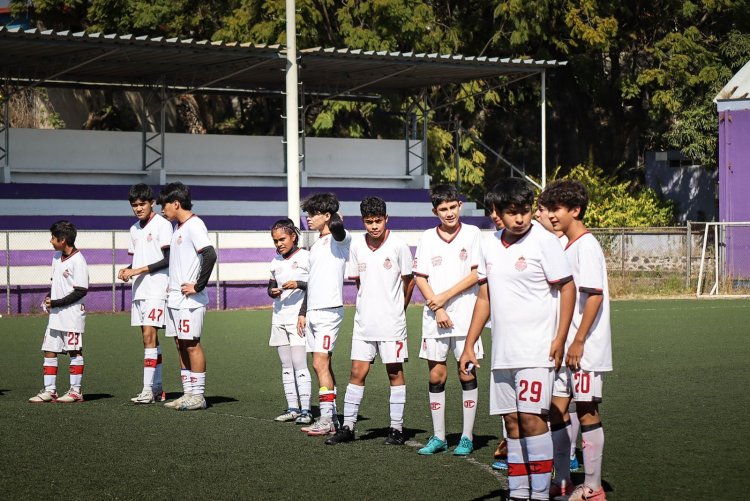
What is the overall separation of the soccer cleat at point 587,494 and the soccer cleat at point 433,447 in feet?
5.90

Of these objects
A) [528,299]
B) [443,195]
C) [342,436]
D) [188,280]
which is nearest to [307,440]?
[342,436]

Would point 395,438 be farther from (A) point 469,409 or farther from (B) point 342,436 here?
(A) point 469,409

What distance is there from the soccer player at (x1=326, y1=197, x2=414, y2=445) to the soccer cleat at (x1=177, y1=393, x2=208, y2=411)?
7.43 ft

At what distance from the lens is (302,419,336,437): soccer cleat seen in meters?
9.48

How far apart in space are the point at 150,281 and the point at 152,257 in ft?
0.79

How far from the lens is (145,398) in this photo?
1152 centimetres

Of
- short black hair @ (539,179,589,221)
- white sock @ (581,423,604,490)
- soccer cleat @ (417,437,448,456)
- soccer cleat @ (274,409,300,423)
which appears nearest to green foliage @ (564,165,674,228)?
soccer cleat @ (274,409,300,423)

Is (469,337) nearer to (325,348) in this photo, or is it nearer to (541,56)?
(325,348)

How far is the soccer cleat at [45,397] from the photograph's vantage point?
Result: 1159 centimetres

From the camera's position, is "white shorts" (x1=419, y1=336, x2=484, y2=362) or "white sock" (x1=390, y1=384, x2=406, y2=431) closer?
"white shorts" (x1=419, y1=336, x2=484, y2=362)

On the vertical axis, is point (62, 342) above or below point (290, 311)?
below

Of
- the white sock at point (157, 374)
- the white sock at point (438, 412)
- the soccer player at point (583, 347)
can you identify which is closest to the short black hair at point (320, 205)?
the white sock at point (438, 412)

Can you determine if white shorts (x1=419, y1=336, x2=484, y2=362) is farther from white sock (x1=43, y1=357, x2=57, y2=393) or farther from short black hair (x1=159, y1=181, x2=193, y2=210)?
white sock (x1=43, y1=357, x2=57, y2=393)

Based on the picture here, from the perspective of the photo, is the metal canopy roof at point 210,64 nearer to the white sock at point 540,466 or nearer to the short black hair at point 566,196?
the short black hair at point 566,196
